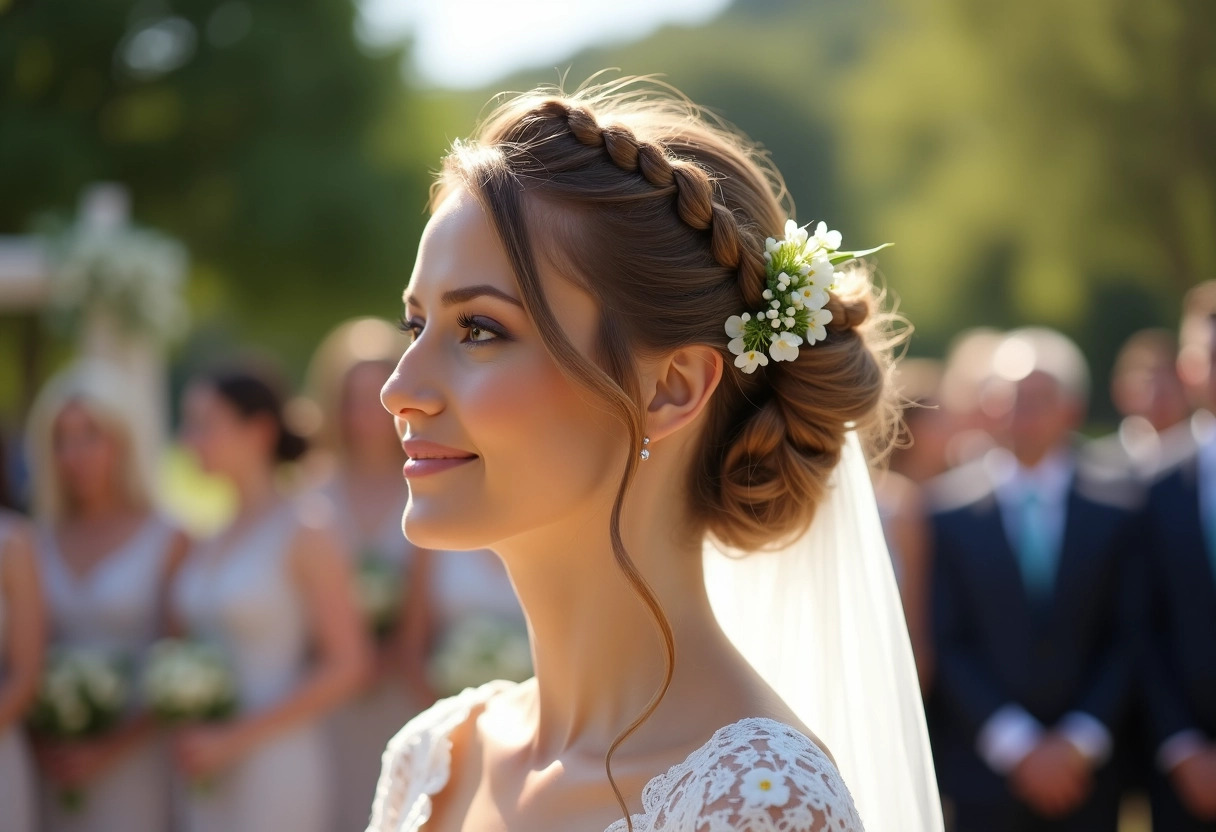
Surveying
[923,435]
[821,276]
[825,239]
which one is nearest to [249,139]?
[923,435]

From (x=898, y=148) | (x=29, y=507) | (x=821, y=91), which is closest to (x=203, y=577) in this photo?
(x=29, y=507)

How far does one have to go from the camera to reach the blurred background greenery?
820 inches

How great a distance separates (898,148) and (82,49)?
58.3ft

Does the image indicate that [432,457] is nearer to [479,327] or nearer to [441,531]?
[441,531]

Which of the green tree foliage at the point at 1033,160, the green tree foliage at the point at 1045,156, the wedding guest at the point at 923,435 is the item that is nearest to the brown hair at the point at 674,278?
the wedding guest at the point at 923,435

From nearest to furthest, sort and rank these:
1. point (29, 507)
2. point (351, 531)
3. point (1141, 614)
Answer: point (1141, 614) → point (351, 531) → point (29, 507)

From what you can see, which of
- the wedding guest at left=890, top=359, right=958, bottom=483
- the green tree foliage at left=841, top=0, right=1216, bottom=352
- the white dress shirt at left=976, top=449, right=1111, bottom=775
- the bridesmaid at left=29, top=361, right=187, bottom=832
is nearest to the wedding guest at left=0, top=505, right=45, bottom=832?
the bridesmaid at left=29, top=361, right=187, bottom=832

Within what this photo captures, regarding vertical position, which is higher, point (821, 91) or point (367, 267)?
point (821, 91)

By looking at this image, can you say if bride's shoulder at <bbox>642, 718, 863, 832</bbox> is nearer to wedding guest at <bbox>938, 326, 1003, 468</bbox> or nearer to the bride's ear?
the bride's ear

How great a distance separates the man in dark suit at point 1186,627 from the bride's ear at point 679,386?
13.4ft

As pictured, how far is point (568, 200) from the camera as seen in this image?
215 centimetres

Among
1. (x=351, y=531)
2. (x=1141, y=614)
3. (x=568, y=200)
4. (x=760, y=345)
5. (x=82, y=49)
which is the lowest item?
(x=1141, y=614)

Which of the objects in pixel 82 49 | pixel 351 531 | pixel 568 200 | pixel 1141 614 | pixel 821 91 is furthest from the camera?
pixel 821 91

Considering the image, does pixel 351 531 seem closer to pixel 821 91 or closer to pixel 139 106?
pixel 139 106
